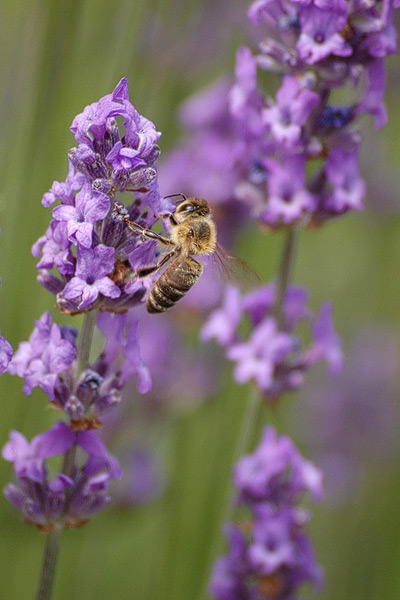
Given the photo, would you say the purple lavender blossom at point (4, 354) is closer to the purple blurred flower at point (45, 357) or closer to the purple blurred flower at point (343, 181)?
Result: the purple blurred flower at point (45, 357)

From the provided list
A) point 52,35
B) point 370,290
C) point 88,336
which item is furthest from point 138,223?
point 370,290

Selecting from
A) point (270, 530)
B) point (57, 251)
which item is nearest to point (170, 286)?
point (57, 251)

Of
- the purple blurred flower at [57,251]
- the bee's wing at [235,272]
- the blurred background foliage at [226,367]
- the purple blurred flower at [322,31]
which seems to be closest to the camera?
the purple blurred flower at [57,251]

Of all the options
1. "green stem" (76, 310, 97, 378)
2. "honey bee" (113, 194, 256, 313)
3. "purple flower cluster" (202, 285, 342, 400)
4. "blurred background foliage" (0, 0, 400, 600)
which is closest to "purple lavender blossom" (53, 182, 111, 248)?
"green stem" (76, 310, 97, 378)

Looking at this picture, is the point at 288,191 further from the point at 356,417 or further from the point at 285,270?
the point at 356,417

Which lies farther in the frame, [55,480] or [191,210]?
[191,210]

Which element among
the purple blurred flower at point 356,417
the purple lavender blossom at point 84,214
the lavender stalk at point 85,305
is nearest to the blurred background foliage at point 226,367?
the purple blurred flower at point 356,417

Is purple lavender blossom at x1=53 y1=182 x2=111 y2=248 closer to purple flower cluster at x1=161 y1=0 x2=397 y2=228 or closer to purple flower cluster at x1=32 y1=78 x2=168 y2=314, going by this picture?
purple flower cluster at x1=32 y1=78 x2=168 y2=314
